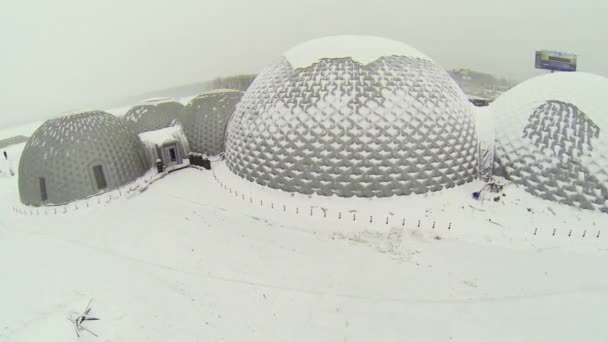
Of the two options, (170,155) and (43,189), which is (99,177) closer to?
(43,189)

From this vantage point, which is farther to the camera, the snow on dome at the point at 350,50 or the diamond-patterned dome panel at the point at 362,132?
the snow on dome at the point at 350,50

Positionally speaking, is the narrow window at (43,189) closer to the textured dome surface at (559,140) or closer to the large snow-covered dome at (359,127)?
the large snow-covered dome at (359,127)

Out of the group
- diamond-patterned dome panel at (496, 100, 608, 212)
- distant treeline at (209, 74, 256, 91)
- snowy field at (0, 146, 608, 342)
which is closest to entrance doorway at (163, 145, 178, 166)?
snowy field at (0, 146, 608, 342)

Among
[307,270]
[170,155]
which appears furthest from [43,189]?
[307,270]

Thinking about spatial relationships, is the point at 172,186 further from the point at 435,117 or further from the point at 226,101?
the point at 435,117

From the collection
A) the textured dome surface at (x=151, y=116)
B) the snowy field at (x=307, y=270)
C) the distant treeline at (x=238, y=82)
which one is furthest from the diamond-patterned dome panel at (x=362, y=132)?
the distant treeline at (x=238, y=82)

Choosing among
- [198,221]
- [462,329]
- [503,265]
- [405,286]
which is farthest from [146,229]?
[503,265]
